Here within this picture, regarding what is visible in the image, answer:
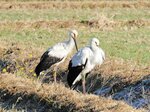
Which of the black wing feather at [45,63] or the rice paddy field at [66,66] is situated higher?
the black wing feather at [45,63]

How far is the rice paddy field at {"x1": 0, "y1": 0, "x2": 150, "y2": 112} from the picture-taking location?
9133 millimetres

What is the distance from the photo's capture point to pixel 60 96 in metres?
9.21

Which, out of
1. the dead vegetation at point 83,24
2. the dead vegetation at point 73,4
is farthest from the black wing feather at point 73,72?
the dead vegetation at point 73,4

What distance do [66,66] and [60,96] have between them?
3494 mm

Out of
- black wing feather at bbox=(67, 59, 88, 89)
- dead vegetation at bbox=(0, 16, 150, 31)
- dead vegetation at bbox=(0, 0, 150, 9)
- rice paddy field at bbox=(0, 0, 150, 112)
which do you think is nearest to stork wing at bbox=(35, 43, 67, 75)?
rice paddy field at bbox=(0, 0, 150, 112)

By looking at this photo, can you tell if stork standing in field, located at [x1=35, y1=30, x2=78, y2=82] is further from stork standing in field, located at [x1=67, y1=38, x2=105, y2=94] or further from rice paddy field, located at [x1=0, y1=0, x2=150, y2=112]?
stork standing in field, located at [x1=67, y1=38, x2=105, y2=94]

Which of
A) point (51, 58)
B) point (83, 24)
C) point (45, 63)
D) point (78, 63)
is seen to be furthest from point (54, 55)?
point (83, 24)

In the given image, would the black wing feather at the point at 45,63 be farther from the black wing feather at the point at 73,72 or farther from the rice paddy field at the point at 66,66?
the black wing feather at the point at 73,72

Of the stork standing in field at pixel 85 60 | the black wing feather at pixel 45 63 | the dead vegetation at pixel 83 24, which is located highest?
the stork standing in field at pixel 85 60

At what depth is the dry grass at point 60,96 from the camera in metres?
8.30

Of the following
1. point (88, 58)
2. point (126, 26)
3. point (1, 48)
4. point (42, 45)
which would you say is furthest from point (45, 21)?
point (88, 58)

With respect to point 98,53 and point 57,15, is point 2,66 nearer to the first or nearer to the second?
point 98,53

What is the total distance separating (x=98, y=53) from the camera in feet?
33.2

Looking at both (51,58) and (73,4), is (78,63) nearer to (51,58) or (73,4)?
(51,58)
